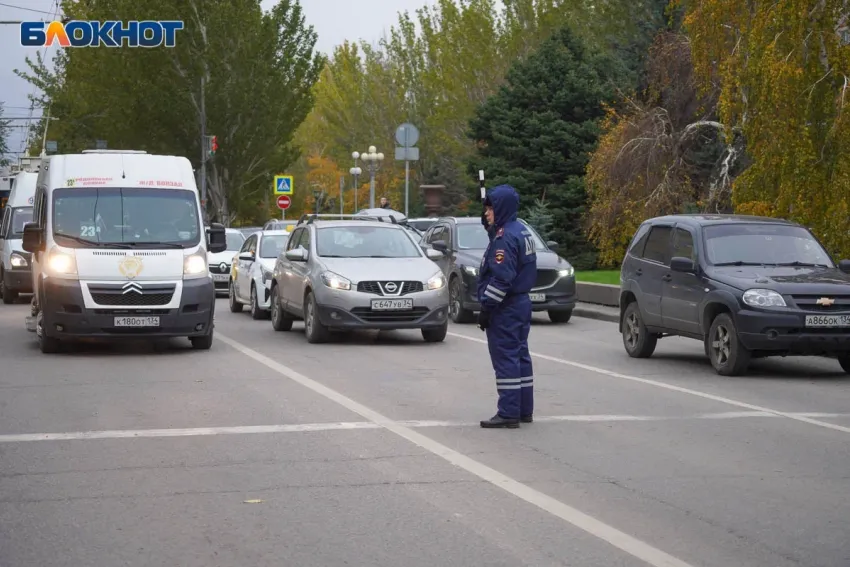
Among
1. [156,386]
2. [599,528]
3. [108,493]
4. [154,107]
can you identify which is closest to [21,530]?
[108,493]

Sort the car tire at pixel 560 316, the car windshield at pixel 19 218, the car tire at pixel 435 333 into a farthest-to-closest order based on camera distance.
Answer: the car windshield at pixel 19 218, the car tire at pixel 560 316, the car tire at pixel 435 333

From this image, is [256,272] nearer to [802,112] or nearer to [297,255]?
[297,255]

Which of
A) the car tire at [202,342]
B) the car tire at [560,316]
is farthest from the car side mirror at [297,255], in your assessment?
the car tire at [560,316]

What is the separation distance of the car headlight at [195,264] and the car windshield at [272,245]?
292 inches

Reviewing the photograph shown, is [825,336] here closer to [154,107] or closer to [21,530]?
[21,530]

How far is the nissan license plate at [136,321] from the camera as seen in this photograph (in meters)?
16.7

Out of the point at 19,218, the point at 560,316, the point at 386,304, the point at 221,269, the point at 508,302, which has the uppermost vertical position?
the point at 19,218

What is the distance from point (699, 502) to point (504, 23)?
61.6m

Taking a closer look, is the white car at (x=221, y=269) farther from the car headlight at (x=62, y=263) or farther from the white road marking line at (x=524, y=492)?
the white road marking line at (x=524, y=492)

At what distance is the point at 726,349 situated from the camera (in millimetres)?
15016

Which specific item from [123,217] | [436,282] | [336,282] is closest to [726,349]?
[436,282]

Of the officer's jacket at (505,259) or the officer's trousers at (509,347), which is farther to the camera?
the officer's trousers at (509,347)

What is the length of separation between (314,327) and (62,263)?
11.7 feet

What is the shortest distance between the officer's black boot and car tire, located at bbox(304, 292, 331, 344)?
832 cm
